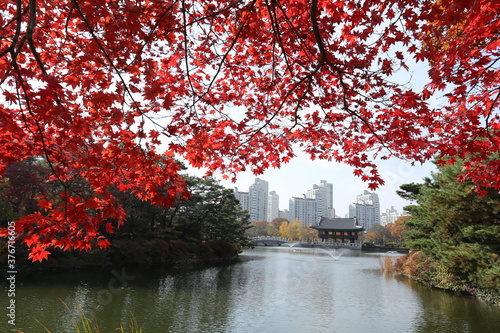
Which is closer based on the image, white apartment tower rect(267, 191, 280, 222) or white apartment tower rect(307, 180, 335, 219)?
white apartment tower rect(307, 180, 335, 219)

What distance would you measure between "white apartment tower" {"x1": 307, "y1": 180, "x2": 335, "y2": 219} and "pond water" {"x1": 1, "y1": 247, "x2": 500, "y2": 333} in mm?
83381

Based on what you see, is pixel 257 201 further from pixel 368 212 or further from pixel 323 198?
pixel 368 212

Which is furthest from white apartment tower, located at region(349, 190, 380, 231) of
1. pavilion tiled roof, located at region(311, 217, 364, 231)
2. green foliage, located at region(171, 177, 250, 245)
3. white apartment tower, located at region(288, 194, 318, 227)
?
green foliage, located at region(171, 177, 250, 245)

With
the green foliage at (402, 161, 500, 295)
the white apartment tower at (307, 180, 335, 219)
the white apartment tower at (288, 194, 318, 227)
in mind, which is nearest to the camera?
the green foliage at (402, 161, 500, 295)

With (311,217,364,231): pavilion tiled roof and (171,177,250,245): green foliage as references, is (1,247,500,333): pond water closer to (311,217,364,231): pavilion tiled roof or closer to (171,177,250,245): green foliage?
(171,177,250,245): green foliage

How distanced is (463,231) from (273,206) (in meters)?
91.6

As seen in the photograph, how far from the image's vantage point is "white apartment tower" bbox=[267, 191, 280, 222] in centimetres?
10051

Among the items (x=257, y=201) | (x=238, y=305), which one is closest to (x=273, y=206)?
(x=257, y=201)

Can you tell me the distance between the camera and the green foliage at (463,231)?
354 inches

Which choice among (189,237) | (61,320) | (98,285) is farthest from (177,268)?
(61,320)

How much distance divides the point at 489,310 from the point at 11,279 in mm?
14740

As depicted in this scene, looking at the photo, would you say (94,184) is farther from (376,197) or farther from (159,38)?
(376,197)

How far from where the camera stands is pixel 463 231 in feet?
32.8

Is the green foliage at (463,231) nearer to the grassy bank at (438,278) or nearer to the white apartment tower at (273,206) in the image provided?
the grassy bank at (438,278)
